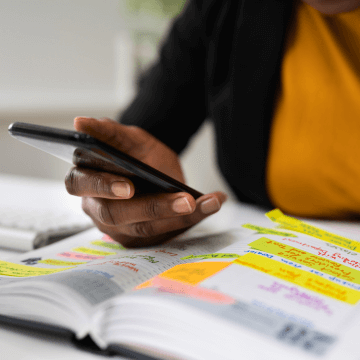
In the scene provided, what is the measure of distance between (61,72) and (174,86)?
1.07m

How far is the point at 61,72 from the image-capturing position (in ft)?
5.45

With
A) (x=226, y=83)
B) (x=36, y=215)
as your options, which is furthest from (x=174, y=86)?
(x=36, y=215)

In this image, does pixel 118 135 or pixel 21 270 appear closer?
pixel 21 270

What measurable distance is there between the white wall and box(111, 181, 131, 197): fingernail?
0.95m

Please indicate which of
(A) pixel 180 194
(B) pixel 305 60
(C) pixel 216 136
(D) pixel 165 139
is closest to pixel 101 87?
(D) pixel 165 139

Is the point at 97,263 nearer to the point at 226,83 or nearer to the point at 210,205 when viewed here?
the point at 210,205

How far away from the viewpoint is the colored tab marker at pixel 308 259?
0.29m

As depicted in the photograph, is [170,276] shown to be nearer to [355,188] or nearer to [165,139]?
[355,188]

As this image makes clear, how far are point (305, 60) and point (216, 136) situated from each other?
0.73 ft

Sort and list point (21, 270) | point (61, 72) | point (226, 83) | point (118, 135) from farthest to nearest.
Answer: point (61, 72), point (226, 83), point (118, 135), point (21, 270)

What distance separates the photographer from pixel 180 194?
14.1 inches

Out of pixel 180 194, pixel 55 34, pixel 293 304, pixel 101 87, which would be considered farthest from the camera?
pixel 101 87

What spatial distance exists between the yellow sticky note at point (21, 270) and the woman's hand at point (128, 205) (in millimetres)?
82

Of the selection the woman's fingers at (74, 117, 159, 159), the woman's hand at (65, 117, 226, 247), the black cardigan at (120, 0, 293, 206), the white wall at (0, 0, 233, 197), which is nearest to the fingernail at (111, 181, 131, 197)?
the woman's hand at (65, 117, 226, 247)
